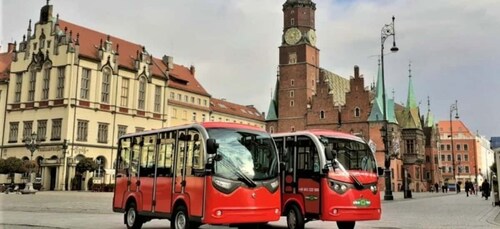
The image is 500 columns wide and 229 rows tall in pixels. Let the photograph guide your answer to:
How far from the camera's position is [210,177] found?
11.3 meters

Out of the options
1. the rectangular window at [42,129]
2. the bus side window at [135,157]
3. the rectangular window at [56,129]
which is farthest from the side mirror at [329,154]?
the rectangular window at [42,129]

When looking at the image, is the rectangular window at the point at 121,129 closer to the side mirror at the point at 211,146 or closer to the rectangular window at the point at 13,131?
the rectangular window at the point at 13,131

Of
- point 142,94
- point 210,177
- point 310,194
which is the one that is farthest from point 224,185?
point 142,94

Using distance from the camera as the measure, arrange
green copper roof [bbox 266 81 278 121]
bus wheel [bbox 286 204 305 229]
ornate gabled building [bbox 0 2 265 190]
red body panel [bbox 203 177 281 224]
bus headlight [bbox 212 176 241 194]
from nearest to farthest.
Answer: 1. red body panel [bbox 203 177 281 224]
2. bus headlight [bbox 212 176 241 194]
3. bus wheel [bbox 286 204 305 229]
4. ornate gabled building [bbox 0 2 265 190]
5. green copper roof [bbox 266 81 278 121]

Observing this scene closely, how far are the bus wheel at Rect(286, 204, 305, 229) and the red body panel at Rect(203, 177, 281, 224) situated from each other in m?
1.71

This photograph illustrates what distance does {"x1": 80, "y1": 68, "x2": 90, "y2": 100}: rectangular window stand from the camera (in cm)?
5400

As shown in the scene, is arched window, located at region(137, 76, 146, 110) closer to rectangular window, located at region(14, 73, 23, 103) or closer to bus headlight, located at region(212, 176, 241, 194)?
rectangular window, located at region(14, 73, 23, 103)

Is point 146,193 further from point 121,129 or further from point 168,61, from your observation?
point 168,61

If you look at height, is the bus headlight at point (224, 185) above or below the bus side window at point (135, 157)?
below

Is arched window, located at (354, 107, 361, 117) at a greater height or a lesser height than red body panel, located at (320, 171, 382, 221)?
greater

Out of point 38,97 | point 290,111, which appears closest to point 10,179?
point 38,97

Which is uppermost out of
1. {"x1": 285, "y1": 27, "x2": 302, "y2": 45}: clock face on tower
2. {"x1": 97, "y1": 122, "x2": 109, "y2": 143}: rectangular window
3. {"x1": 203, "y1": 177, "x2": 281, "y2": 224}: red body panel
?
{"x1": 285, "y1": 27, "x2": 302, "y2": 45}: clock face on tower

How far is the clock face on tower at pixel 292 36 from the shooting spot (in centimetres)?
8444

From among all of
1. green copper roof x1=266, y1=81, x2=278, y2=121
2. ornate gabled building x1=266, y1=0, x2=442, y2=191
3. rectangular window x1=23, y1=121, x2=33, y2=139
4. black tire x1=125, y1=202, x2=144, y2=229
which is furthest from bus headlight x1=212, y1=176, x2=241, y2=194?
green copper roof x1=266, y1=81, x2=278, y2=121
